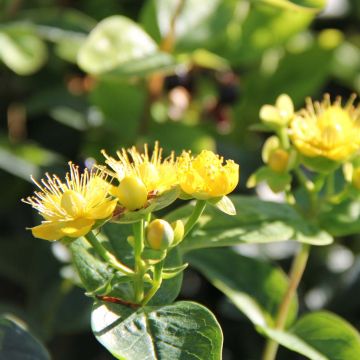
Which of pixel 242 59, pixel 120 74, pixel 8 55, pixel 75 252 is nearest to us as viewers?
pixel 75 252

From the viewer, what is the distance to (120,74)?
1.42 meters

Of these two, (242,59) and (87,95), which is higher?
(242,59)

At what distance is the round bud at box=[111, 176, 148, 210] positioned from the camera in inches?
37.4

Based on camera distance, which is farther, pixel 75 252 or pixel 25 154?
pixel 25 154

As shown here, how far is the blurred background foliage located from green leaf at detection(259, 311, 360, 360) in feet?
0.90

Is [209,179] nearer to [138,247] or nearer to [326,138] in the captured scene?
[138,247]

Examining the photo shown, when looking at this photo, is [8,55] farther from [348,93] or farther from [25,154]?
[348,93]

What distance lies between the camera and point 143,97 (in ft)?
5.71

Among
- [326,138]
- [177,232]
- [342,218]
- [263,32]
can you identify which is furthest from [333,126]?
[263,32]

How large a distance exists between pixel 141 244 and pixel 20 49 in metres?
0.73

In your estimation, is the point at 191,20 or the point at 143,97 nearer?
the point at 191,20

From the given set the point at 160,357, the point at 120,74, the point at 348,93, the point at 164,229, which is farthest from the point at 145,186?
the point at 348,93

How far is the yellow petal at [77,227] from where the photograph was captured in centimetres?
94

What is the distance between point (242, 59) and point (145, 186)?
0.77m
